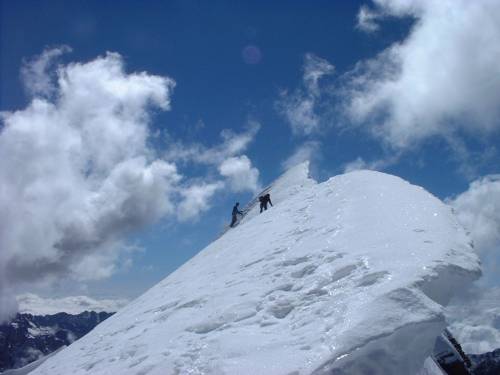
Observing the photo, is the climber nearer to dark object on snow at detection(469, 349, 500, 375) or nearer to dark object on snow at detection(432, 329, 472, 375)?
dark object on snow at detection(432, 329, 472, 375)

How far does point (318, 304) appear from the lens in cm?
704

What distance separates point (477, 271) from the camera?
7.17m

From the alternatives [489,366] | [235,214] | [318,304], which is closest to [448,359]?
[318,304]

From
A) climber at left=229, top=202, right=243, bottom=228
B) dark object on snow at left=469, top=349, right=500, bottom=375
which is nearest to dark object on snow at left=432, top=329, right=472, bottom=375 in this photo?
climber at left=229, top=202, right=243, bottom=228

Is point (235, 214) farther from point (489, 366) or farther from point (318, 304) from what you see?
point (489, 366)

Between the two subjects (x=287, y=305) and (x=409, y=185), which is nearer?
(x=287, y=305)

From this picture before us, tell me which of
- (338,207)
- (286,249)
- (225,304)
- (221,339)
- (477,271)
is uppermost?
(338,207)

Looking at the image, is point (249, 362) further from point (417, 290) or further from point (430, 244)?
point (430, 244)

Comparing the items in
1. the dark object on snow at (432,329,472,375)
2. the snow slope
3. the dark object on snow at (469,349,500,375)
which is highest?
the snow slope

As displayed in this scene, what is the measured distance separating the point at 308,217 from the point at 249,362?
327 inches

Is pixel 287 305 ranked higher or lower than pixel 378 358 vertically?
higher

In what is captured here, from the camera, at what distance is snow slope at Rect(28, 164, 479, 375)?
228 inches

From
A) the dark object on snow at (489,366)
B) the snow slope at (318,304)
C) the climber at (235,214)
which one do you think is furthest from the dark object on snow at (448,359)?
the dark object on snow at (489,366)

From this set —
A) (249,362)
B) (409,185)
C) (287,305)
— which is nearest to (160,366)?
(249,362)
